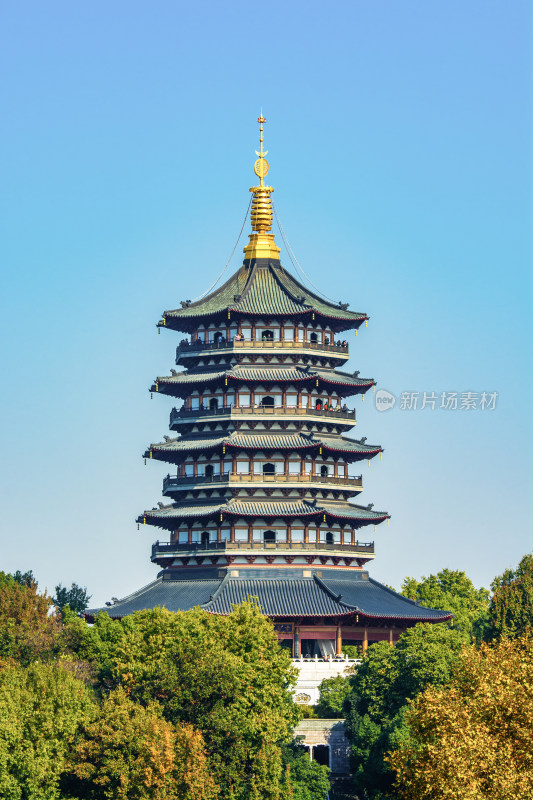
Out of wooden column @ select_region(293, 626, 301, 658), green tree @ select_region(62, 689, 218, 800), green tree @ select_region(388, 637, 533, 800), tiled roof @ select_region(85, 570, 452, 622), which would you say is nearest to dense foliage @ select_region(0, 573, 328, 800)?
green tree @ select_region(62, 689, 218, 800)

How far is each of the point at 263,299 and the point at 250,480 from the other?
36.6 ft

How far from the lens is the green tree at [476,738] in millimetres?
43719

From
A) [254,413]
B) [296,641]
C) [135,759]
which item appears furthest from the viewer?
[254,413]

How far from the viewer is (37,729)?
189 feet

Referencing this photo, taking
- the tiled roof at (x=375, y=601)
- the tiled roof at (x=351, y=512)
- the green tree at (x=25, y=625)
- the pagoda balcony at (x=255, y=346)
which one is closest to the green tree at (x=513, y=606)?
the tiled roof at (x=375, y=601)

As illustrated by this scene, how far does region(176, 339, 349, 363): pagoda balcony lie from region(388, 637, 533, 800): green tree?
38.8m

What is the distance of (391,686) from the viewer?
6775cm

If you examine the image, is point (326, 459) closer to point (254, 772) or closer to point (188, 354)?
point (188, 354)

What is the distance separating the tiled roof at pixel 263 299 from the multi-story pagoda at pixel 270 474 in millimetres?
88

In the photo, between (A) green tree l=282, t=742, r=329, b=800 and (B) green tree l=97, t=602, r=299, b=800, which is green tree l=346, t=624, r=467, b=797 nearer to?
(A) green tree l=282, t=742, r=329, b=800

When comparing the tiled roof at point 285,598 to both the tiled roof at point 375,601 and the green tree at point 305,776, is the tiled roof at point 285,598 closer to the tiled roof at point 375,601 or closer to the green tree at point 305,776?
the tiled roof at point 375,601

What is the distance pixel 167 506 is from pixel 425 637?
2367 centimetres

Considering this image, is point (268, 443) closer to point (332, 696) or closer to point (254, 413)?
point (254, 413)

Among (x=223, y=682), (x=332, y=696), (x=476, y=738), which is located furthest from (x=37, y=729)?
(x=476, y=738)
